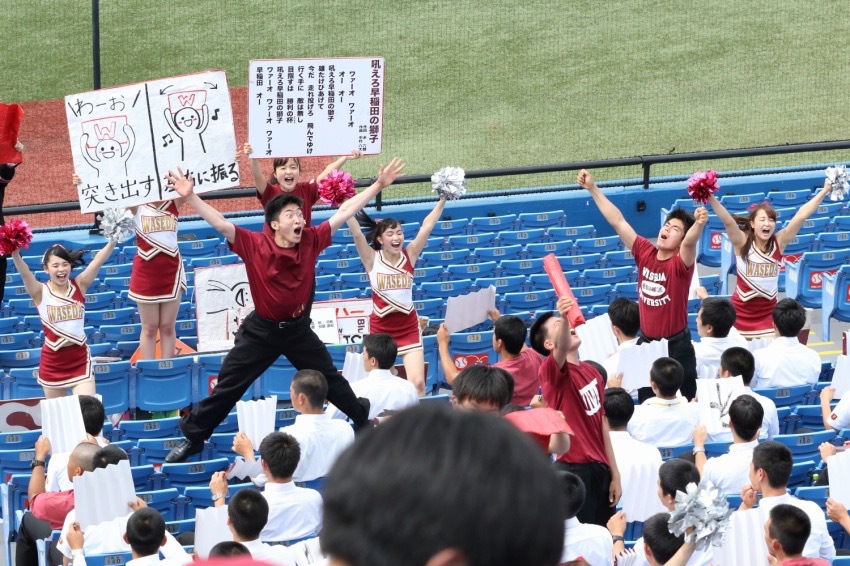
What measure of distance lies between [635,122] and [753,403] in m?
11.1

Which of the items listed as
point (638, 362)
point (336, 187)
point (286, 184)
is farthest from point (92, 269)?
point (638, 362)

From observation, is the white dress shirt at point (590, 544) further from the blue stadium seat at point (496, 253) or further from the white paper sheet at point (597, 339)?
the blue stadium seat at point (496, 253)

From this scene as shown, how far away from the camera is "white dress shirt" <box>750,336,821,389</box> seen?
7.03m

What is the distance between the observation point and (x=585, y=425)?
514 cm

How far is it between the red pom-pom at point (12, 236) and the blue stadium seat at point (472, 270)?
11.1ft

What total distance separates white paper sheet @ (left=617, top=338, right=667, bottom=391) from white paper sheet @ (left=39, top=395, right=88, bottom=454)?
9.30 feet

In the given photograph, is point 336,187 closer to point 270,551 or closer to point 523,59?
point 270,551

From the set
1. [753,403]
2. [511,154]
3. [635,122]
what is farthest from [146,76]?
[753,403]

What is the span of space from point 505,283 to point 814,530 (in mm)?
4804

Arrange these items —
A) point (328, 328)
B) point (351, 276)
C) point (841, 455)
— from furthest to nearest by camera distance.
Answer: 1. point (351, 276)
2. point (328, 328)
3. point (841, 455)

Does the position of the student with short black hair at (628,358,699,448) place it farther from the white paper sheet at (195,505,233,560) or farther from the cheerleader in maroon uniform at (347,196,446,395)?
the white paper sheet at (195,505,233,560)

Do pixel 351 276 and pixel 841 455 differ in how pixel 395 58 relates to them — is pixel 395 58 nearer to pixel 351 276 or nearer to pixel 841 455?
pixel 351 276

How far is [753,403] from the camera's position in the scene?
5430 millimetres

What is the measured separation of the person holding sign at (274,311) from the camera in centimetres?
630
